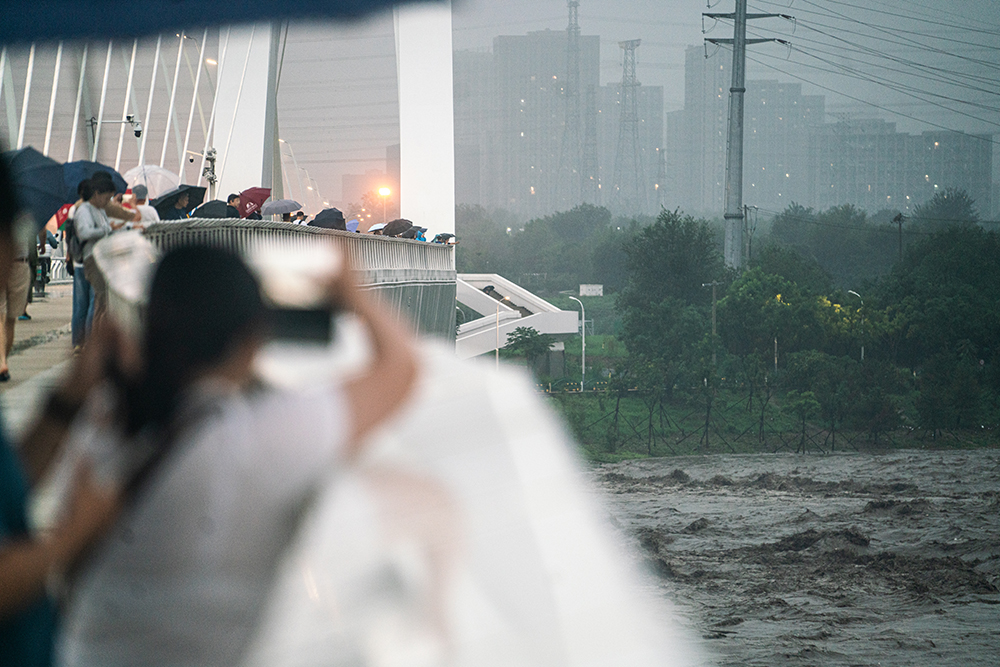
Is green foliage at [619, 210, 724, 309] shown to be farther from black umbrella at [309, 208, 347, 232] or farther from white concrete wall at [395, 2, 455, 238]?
black umbrella at [309, 208, 347, 232]

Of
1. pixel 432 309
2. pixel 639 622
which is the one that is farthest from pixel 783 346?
pixel 639 622

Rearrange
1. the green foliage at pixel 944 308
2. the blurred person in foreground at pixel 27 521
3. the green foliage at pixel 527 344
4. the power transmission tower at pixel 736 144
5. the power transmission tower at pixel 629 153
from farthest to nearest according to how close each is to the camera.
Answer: the power transmission tower at pixel 629 153, the green foliage at pixel 944 308, the green foliage at pixel 527 344, the power transmission tower at pixel 736 144, the blurred person in foreground at pixel 27 521

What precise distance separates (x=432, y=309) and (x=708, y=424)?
144 ft

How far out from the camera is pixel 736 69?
192 feet

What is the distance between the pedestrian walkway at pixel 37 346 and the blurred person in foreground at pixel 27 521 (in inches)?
69.4

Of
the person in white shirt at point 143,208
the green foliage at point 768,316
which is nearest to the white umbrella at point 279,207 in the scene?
the person in white shirt at point 143,208

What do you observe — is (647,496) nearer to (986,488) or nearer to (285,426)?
(986,488)

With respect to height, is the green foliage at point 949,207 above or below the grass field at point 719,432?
above

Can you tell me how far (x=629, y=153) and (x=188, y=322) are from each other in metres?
109

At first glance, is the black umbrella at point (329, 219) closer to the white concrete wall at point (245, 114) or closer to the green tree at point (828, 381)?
the white concrete wall at point (245, 114)

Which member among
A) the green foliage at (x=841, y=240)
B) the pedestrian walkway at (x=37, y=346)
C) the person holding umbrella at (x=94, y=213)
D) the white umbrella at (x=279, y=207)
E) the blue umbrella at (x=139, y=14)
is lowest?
the pedestrian walkway at (x=37, y=346)

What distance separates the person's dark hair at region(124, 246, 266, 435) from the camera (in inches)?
29.2

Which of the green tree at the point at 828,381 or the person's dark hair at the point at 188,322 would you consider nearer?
the person's dark hair at the point at 188,322

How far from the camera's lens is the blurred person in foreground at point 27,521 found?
698 mm
